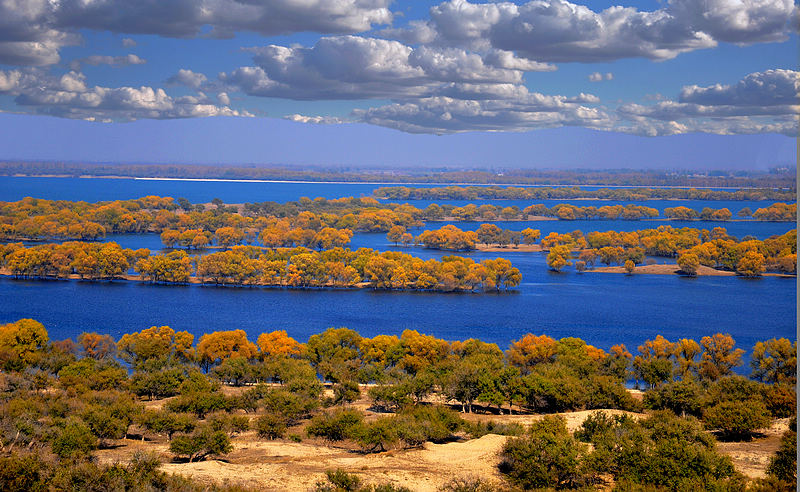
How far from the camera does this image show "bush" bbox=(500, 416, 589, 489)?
64.4 feet

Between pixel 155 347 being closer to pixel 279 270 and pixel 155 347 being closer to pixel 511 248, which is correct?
pixel 279 270

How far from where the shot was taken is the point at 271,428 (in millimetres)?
25750

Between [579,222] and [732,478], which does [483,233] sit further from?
[732,478]

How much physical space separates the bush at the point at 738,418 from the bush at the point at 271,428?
47.5 ft

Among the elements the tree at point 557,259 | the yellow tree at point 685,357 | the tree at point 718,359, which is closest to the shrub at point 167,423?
the yellow tree at point 685,357

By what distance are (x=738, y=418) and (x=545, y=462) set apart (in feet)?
28.1

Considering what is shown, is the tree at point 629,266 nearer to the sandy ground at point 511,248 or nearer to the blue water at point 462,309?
the blue water at point 462,309

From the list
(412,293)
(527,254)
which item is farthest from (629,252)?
(412,293)

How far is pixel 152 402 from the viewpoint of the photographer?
103 feet

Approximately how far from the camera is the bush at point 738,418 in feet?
81.3

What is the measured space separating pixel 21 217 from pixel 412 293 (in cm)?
6204

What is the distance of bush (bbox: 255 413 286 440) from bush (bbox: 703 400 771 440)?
14.5 metres

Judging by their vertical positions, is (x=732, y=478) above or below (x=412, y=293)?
above

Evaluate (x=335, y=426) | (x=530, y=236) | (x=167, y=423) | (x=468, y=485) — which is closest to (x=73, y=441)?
(x=167, y=423)
